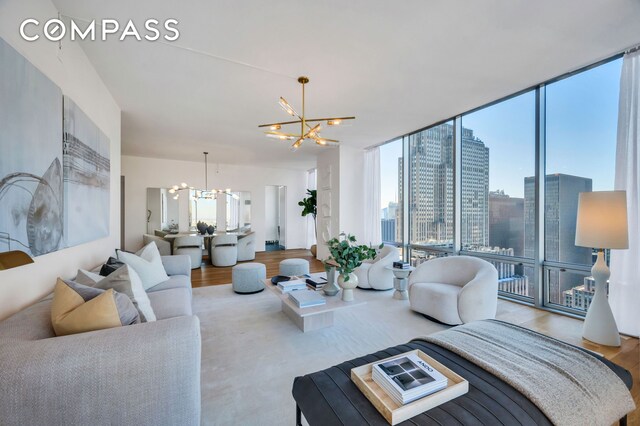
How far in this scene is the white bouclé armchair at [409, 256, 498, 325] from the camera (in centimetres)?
267

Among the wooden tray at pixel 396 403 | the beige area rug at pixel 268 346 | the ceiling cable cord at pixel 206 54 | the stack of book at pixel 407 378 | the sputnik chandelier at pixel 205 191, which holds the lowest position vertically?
the beige area rug at pixel 268 346

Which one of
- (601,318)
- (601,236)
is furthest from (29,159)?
(601,318)

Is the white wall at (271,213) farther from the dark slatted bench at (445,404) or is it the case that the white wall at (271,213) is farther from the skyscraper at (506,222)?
the dark slatted bench at (445,404)

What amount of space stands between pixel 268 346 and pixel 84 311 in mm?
1552

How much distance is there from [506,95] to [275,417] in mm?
4601

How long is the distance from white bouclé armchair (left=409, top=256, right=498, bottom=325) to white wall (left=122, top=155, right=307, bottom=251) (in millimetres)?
6084

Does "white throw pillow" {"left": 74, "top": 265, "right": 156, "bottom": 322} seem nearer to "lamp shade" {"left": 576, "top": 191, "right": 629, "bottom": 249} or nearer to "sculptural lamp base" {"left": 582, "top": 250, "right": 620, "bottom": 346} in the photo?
"lamp shade" {"left": 576, "top": 191, "right": 629, "bottom": 249}

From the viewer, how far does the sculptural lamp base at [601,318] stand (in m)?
2.40

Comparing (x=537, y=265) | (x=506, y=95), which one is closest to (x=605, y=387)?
(x=537, y=265)

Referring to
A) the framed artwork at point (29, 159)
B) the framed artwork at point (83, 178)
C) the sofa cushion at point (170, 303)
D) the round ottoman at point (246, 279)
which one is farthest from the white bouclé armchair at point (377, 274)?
the framed artwork at point (29, 159)

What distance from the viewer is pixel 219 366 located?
2.10 m

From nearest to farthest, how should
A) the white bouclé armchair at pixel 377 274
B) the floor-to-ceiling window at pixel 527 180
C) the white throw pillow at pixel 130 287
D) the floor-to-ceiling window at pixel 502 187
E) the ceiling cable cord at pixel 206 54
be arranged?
the white throw pillow at pixel 130 287
the ceiling cable cord at pixel 206 54
the floor-to-ceiling window at pixel 527 180
the floor-to-ceiling window at pixel 502 187
the white bouclé armchair at pixel 377 274

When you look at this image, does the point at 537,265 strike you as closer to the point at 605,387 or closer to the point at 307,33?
the point at 605,387

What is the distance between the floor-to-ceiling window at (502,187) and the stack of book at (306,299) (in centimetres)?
302
